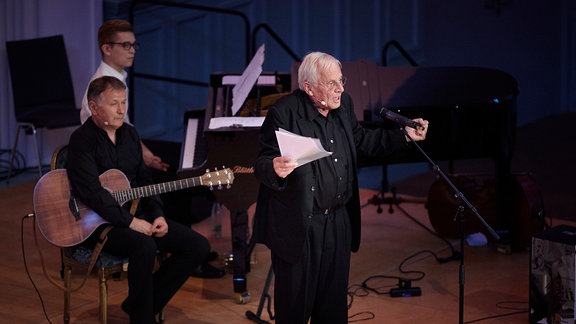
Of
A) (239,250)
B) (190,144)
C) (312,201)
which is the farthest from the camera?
(190,144)

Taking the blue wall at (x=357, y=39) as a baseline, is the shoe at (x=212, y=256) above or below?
below

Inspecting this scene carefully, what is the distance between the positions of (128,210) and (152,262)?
1.23ft

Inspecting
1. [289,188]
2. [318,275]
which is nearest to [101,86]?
[289,188]

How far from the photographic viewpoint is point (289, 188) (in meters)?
3.84

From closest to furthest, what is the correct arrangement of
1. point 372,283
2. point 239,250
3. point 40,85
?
1. point 239,250
2. point 372,283
3. point 40,85

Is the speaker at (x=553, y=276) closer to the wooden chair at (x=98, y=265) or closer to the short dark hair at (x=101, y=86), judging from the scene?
the wooden chair at (x=98, y=265)

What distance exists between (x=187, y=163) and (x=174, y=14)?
4.24 m

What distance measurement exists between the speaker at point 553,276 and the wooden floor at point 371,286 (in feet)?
0.66

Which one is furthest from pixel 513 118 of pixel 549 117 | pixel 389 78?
pixel 549 117

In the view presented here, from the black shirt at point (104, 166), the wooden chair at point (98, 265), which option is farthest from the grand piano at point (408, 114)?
the wooden chair at point (98, 265)

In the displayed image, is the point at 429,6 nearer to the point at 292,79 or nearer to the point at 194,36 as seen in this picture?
the point at 194,36

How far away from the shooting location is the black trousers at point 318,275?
3945 mm

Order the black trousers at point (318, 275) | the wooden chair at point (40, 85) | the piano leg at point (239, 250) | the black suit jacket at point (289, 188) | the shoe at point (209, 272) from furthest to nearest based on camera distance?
the wooden chair at point (40, 85) < the shoe at point (209, 272) < the piano leg at point (239, 250) < the black trousers at point (318, 275) < the black suit jacket at point (289, 188)

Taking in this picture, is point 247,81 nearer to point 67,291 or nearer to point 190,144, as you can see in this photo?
point 190,144
